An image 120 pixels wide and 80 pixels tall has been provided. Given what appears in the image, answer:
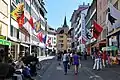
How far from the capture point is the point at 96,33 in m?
51.1

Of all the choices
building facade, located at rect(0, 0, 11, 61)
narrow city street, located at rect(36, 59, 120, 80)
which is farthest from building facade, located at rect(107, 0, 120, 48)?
narrow city street, located at rect(36, 59, 120, 80)

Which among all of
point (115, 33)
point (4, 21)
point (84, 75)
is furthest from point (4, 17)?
point (84, 75)

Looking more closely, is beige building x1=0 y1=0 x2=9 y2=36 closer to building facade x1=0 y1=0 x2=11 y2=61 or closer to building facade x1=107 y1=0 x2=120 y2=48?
building facade x1=0 y1=0 x2=11 y2=61

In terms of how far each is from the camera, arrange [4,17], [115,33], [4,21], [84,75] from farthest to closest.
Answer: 1. [115,33]
2. [4,21]
3. [4,17]
4. [84,75]

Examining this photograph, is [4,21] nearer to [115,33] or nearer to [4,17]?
[4,17]

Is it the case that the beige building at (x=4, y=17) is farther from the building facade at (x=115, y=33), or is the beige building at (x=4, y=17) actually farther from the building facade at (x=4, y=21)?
the building facade at (x=115, y=33)

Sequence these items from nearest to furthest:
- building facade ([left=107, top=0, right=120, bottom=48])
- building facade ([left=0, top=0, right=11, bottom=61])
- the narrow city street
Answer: the narrow city street < building facade ([left=0, top=0, right=11, bottom=61]) < building facade ([left=107, top=0, right=120, bottom=48])

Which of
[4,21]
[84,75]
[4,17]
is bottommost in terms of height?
[84,75]

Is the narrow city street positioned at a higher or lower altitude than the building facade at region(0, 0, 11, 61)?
lower

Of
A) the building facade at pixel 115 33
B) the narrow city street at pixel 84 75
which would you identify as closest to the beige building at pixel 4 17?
the narrow city street at pixel 84 75

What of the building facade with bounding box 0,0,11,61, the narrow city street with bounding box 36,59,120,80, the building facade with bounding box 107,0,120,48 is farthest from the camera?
the building facade with bounding box 107,0,120,48

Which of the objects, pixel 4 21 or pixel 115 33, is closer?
pixel 4 21

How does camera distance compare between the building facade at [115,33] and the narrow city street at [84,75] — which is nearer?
the narrow city street at [84,75]

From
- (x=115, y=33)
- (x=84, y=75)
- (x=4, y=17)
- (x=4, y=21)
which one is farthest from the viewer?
(x=115, y=33)
